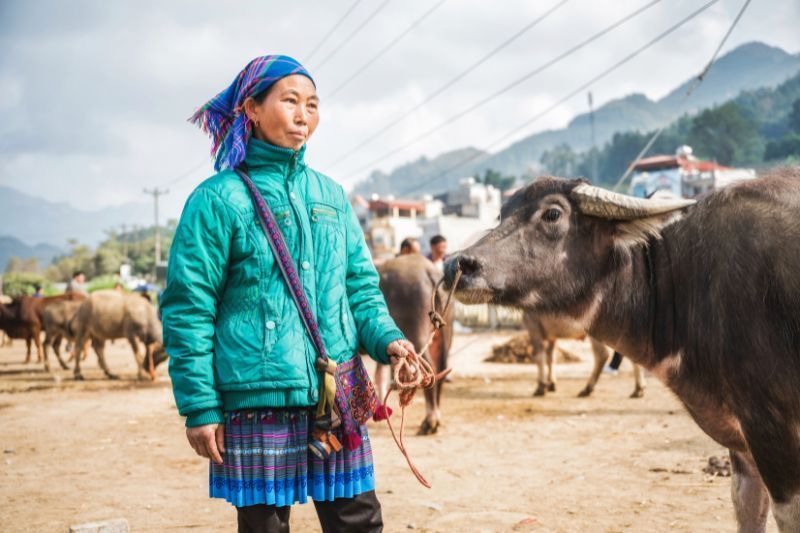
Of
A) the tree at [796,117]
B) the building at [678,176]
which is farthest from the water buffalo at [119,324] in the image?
the tree at [796,117]

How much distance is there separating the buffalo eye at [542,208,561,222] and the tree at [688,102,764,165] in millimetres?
104503

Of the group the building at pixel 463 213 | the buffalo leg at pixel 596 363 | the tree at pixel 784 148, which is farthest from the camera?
the tree at pixel 784 148

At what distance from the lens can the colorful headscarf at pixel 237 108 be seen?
2.45 metres

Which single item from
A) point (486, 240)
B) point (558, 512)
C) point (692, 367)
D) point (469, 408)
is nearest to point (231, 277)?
point (486, 240)

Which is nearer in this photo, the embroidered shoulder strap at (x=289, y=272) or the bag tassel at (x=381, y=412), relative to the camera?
the embroidered shoulder strap at (x=289, y=272)

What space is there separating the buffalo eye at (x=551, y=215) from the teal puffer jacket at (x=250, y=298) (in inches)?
40.6

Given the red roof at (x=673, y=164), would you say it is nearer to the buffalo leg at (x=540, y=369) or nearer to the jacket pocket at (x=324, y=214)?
the buffalo leg at (x=540, y=369)

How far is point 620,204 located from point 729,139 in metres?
107

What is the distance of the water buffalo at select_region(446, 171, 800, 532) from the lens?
2.62 metres

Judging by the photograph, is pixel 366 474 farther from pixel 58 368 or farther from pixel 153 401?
pixel 58 368

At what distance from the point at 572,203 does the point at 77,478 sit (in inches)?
194

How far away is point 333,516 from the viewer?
7.99ft

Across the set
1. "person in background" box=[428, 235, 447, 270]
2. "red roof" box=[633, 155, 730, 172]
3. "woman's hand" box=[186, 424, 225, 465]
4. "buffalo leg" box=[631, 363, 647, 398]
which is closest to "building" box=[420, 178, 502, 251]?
"red roof" box=[633, 155, 730, 172]

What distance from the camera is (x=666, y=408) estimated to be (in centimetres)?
823
